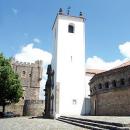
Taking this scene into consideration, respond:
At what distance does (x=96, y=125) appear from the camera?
17.2m

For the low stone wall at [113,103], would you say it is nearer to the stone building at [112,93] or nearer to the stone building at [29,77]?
the stone building at [112,93]

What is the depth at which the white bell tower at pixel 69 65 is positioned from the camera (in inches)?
1332

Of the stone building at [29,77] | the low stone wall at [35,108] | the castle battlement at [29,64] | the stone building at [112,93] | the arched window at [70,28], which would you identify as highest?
the arched window at [70,28]

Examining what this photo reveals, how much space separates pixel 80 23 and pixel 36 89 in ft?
87.2

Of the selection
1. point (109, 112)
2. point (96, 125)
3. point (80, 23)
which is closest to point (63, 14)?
point (80, 23)

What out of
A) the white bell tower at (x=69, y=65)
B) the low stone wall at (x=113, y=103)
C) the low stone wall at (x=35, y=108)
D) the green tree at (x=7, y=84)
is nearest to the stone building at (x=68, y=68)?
the white bell tower at (x=69, y=65)

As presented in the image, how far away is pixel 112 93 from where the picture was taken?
2903cm

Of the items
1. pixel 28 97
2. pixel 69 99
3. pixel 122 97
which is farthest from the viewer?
pixel 28 97

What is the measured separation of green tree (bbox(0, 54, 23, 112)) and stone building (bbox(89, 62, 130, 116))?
1072cm

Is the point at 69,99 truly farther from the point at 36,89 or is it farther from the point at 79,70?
the point at 36,89

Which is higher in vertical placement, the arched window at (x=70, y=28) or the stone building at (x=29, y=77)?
the arched window at (x=70, y=28)

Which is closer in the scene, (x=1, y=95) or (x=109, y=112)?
(x=109, y=112)

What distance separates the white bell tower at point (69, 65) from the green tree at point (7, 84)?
18.0 ft

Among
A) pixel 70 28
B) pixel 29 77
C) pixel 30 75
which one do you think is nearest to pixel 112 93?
pixel 70 28
